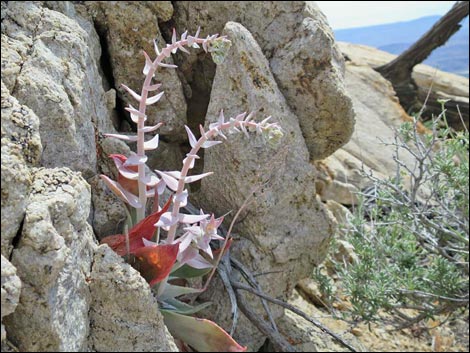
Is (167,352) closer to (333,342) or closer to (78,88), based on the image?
(78,88)

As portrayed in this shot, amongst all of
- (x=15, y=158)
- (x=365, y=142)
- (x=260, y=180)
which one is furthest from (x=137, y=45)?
(x=365, y=142)

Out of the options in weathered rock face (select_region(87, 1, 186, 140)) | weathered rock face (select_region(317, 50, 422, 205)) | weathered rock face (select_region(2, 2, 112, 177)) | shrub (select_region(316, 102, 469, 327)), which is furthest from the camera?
weathered rock face (select_region(317, 50, 422, 205))

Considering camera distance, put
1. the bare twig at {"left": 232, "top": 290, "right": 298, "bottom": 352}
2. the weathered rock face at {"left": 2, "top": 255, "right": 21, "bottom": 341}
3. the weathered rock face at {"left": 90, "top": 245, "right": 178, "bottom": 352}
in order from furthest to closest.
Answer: the bare twig at {"left": 232, "top": 290, "right": 298, "bottom": 352}, the weathered rock face at {"left": 90, "top": 245, "right": 178, "bottom": 352}, the weathered rock face at {"left": 2, "top": 255, "right": 21, "bottom": 341}

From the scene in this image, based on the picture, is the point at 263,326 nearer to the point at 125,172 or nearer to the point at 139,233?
the point at 139,233

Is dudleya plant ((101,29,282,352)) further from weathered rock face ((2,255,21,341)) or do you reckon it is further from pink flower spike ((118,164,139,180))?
weathered rock face ((2,255,21,341))

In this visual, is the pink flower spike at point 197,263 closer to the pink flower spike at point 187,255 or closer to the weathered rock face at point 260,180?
the pink flower spike at point 187,255

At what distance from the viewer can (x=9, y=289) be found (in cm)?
158

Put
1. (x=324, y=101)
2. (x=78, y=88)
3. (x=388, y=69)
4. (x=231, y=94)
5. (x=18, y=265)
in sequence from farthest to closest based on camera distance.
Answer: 1. (x=388, y=69)
2. (x=324, y=101)
3. (x=231, y=94)
4. (x=78, y=88)
5. (x=18, y=265)

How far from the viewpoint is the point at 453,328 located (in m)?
4.80

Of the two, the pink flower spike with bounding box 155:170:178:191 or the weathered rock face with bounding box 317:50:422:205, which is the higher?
the pink flower spike with bounding box 155:170:178:191

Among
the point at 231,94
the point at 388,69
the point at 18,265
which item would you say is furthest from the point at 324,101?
the point at 388,69

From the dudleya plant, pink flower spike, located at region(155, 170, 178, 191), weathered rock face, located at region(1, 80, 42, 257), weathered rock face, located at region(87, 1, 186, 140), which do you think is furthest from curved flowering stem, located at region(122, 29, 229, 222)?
weathered rock face, located at region(87, 1, 186, 140)

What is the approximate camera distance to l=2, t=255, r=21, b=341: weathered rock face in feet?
5.17

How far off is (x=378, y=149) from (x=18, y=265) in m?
5.22
